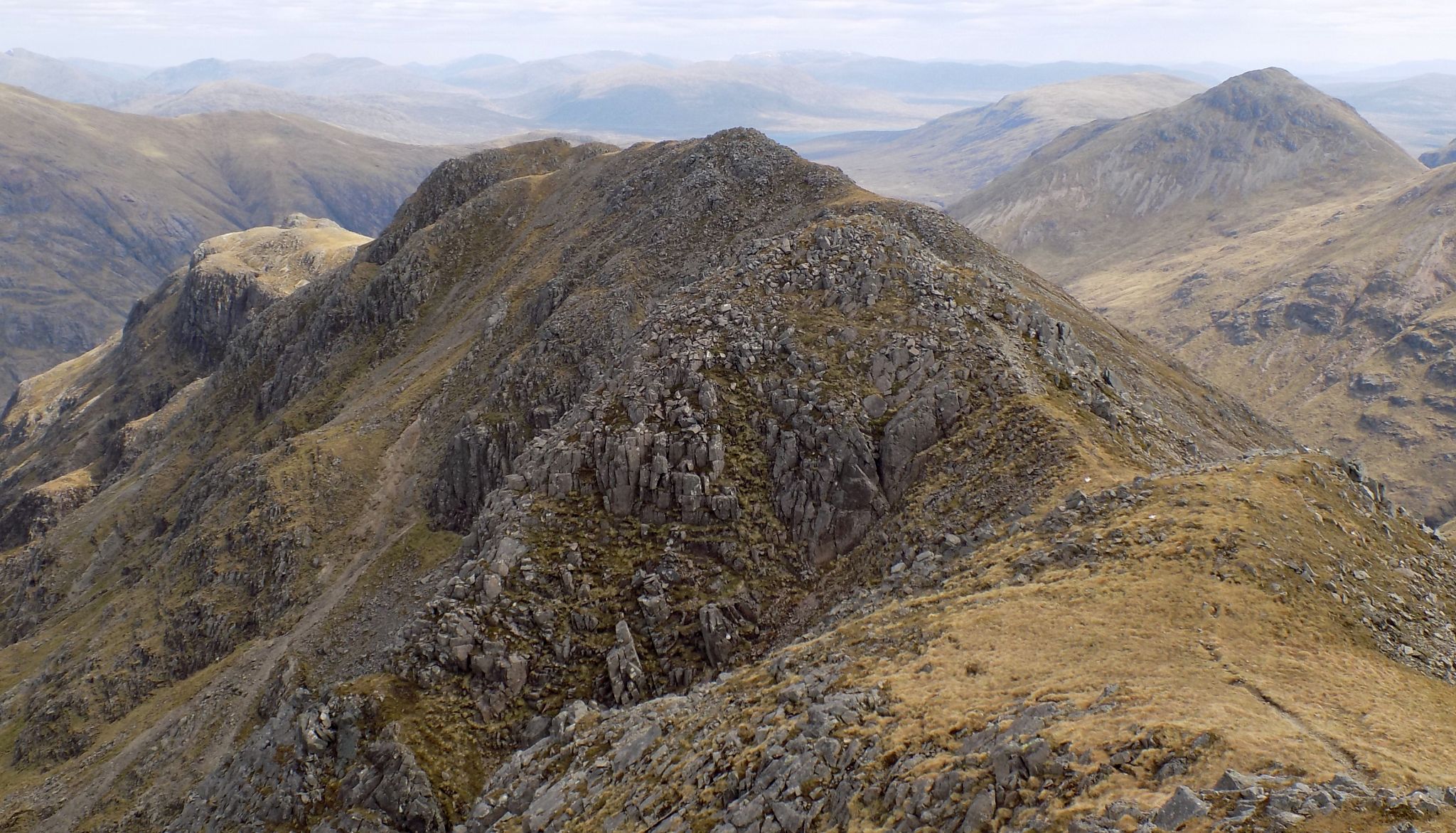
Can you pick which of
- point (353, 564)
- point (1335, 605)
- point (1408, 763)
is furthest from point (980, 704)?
point (353, 564)

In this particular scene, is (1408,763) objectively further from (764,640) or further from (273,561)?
(273,561)

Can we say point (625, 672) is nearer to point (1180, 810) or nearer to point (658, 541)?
point (658, 541)

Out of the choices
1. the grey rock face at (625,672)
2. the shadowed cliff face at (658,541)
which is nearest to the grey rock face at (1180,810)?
the shadowed cliff face at (658,541)

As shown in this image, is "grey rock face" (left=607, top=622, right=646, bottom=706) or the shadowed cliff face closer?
the shadowed cliff face

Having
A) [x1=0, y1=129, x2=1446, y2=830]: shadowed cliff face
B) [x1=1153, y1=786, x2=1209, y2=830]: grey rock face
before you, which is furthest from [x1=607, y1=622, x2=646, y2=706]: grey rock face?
[x1=1153, y1=786, x2=1209, y2=830]: grey rock face

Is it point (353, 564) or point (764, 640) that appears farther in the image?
point (353, 564)

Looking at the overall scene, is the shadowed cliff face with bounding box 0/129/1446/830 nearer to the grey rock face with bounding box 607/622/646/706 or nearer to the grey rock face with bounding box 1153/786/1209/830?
the grey rock face with bounding box 607/622/646/706

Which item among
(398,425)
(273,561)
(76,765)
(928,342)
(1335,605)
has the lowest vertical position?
(76,765)

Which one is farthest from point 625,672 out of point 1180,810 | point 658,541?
point 1180,810
